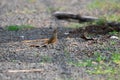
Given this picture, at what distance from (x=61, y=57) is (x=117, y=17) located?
18.8 feet

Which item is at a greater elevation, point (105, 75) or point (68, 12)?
point (105, 75)

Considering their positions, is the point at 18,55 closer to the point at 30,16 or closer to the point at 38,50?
the point at 38,50

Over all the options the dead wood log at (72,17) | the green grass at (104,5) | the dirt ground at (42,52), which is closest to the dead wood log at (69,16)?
the dead wood log at (72,17)

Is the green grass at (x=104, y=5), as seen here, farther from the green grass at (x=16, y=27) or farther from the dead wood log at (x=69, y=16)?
the green grass at (x=16, y=27)

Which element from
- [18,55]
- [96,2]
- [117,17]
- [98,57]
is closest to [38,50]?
[18,55]

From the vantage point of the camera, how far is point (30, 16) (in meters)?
13.8

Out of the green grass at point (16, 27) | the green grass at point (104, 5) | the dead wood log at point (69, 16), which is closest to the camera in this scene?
the green grass at point (16, 27)

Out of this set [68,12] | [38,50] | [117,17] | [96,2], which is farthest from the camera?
[96,2]

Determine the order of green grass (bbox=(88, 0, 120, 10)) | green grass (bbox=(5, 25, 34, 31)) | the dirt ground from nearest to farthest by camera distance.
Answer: the dirt ground < green grass (bbox=(5, 25, 34, 31)) < green grass (bbox=(88, 0, 120, 10))

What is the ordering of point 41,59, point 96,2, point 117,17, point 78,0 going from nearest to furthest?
point 41,59 → point 117,17 → point 96,2 → point 78,0

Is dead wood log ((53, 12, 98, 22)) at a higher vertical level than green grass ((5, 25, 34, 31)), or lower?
lower

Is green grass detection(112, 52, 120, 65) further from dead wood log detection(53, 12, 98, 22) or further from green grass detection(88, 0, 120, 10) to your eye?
green grass detection(88, 0, 120, 10)

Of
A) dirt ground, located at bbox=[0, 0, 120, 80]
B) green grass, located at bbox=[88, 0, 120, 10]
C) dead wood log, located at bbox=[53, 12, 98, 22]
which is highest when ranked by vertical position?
dirt ground, located at bbox=[0, 0, 120, 80]

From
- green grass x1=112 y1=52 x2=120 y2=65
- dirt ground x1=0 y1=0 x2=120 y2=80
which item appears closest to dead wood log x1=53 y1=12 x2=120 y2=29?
dirt ground x1=0 y1=0 x2=120 y2=80
